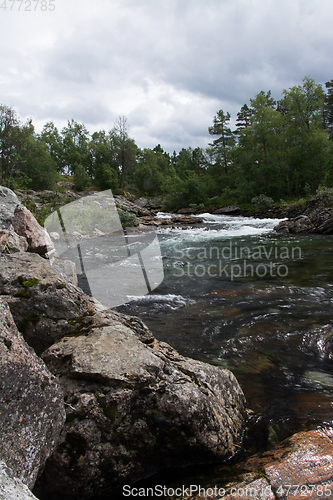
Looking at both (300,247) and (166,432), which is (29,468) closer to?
(166,432)

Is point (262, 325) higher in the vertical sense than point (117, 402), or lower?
lower

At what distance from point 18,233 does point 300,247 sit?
559 inches

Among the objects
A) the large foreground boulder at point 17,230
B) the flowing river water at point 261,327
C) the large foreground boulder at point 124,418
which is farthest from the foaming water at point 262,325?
the large foreground boulder at point 17,230

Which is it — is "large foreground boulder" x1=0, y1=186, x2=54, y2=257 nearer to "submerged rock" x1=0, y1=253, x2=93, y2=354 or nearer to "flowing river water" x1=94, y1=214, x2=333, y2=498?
"submerged rock" x1=0, y1=253, x2=93, y2=354

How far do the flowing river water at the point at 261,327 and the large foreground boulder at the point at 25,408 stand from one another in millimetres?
1246

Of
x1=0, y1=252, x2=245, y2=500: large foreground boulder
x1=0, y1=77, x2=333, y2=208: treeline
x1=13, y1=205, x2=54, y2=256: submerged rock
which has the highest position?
x1=0, y1=77, x2=333, y2=208: treeline

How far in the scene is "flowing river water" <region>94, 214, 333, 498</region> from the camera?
319 centimetres

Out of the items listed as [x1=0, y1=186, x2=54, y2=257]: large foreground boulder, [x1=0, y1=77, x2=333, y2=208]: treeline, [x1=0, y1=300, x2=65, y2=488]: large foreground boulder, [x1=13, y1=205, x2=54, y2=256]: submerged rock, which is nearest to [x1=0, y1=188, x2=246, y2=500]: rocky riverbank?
[x1=0, y1=300, x2=65, y2=488]: large foreground boulder

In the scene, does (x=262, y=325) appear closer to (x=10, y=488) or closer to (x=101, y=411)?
(x=101, y=411)

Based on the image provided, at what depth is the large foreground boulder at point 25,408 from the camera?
158cm

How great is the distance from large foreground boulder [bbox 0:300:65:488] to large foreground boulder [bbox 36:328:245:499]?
0.81 feet

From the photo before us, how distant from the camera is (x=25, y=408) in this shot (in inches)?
66.8

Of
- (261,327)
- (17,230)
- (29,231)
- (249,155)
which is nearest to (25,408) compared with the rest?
(261,327)

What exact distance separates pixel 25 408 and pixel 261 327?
15.7ft
